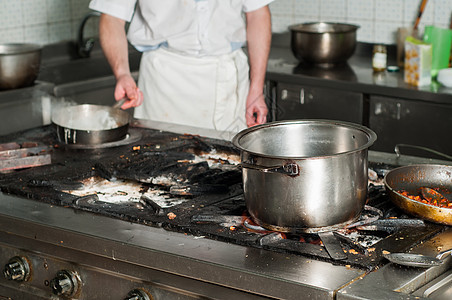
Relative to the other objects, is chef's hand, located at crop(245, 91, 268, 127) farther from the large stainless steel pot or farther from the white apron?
the large stainless steel pot

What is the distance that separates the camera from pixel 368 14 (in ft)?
14.1

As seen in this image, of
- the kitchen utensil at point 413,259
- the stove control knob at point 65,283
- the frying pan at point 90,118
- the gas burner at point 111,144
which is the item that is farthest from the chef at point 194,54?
the kitchen utensil at point 413,259

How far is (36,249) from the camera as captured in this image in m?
1.91

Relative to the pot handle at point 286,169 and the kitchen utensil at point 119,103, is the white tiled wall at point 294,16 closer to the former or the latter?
the kitchen utensil at point 119,103

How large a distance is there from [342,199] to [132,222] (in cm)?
53

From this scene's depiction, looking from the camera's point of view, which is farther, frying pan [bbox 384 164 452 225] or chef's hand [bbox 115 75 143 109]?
chef's hand [bbox 115 75 143 109]

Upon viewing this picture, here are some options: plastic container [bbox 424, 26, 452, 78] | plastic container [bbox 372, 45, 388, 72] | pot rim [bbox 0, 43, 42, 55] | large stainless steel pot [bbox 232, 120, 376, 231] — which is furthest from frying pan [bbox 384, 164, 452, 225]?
pot rim [bbox 0, 43, 42, 55]

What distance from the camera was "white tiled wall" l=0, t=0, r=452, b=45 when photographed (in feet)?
13.6

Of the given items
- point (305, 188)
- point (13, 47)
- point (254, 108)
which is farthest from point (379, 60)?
point (305, 188)

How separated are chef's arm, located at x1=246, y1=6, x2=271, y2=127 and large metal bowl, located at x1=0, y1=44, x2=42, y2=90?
117cm

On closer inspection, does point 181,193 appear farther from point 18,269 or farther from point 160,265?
point 18,269

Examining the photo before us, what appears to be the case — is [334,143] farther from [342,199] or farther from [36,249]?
[36,249]

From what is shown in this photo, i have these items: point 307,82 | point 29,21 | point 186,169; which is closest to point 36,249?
point 186,169

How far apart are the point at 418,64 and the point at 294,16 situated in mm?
1267
